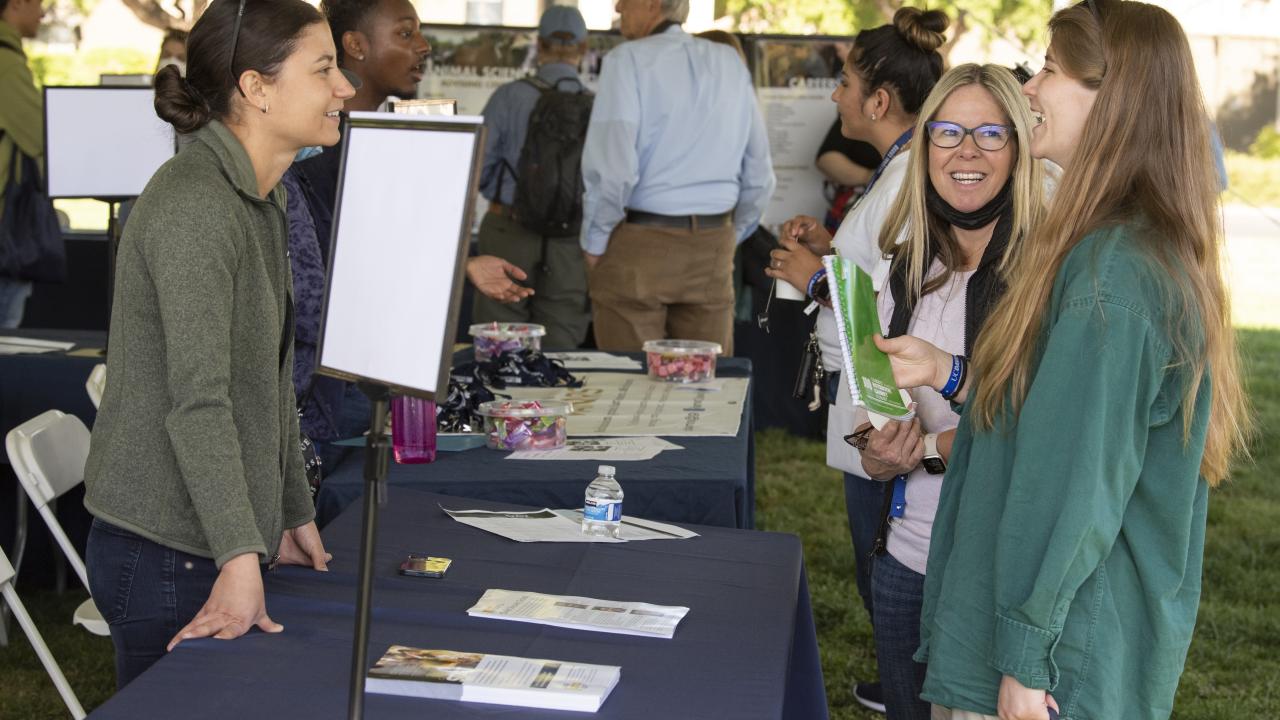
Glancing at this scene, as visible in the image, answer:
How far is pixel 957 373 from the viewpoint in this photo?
1913 mm

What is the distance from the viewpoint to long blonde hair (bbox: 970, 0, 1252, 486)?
4.83 ft

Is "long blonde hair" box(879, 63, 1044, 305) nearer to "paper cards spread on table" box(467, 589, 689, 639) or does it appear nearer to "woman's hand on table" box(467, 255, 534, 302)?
"paper cards spread on table" box(467, 589, 689, 639)

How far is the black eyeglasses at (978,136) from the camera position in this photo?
221 cm

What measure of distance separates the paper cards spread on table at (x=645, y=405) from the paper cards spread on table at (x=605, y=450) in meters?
0.08

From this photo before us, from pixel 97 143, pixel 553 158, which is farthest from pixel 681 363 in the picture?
pixel 97 143

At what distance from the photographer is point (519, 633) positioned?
68.2 inches

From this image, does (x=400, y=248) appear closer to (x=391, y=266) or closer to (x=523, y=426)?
(x=391, y=266)

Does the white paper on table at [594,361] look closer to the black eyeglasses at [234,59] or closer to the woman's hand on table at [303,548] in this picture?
the woman's hand on table at [303,548]

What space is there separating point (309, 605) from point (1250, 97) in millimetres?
9384

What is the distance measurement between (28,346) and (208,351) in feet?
8.22

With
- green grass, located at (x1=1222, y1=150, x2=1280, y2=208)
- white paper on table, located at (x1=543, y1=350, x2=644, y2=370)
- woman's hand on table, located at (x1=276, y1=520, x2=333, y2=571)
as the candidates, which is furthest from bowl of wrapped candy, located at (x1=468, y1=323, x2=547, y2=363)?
green grass, located at (x1=1222, y1=150, x2=1280, y2=208)

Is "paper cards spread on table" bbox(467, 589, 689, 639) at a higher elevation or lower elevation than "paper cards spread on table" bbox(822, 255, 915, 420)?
lower

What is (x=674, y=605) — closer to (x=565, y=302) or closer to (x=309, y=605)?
(x=309, y=605)

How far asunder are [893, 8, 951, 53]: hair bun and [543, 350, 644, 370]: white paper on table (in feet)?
4.15
